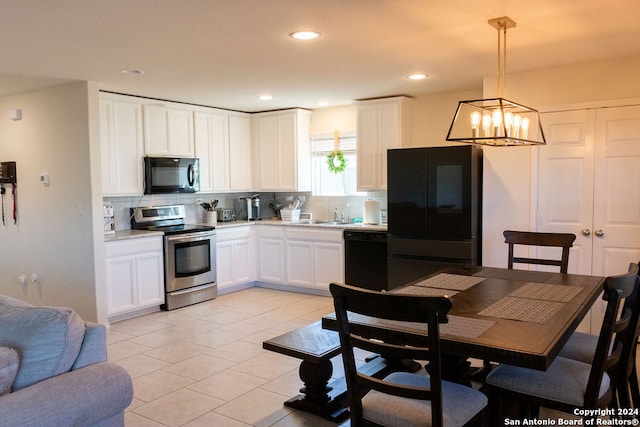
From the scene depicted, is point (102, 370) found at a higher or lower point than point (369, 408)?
higher

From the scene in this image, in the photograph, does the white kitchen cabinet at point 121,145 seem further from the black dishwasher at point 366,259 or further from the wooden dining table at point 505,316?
the wooden dining table at point 505,316

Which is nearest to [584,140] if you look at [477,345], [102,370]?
[477,345]

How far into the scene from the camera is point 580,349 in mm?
2613

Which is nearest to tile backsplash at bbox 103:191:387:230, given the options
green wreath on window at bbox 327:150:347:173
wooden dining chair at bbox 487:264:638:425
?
green wreath on window at bbox 327:150:347:173

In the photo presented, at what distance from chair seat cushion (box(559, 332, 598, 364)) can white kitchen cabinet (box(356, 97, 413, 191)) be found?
128 inches

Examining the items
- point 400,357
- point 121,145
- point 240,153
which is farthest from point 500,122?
point 240,153

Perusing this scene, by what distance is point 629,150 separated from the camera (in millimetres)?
4059

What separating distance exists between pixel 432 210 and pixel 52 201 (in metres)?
3.72

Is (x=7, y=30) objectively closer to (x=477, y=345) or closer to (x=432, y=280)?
(x=432, y=280)

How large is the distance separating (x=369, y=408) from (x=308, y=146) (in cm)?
492

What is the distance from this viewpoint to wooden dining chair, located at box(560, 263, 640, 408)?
2.16m

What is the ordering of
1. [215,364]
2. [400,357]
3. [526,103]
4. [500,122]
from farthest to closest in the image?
[526,103] < [215,364] < [500,122] < [400,357]

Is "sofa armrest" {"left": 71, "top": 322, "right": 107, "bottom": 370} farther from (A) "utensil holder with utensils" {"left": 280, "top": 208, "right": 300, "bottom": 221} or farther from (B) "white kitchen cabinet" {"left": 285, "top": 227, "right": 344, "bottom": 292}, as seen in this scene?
(A) "utensil holder with utensils" {"left": 280, "top": 208, "right": 300, "bottom": 221}

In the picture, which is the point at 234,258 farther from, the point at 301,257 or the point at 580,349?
the point at 580,349
